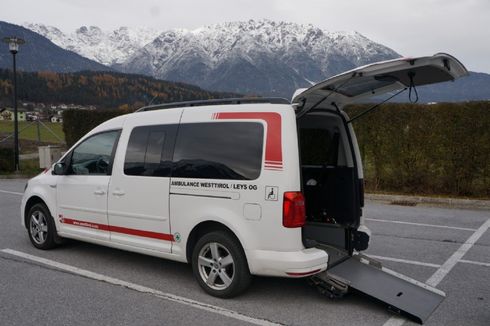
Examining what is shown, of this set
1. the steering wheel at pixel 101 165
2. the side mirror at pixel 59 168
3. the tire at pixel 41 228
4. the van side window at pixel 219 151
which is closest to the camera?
the van side window at pixel 219 151

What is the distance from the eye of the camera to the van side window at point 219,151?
14.9ft

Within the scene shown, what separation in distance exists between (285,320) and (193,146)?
2.02m

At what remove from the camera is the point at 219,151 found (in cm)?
478

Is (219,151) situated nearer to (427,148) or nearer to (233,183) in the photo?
(233,183)

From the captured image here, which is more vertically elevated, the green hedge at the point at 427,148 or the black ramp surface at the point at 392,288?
the green hedge at the point at 427,148

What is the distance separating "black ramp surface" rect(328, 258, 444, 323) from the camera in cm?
431

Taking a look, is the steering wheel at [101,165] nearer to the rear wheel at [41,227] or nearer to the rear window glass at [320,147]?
the rear wheel at [41,227]

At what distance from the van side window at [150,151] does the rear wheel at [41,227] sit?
179 centimetres

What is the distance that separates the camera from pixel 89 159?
602 centimetres

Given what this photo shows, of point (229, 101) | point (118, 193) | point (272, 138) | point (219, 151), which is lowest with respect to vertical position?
point (118, 193)

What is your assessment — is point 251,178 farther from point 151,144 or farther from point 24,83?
point 24,83

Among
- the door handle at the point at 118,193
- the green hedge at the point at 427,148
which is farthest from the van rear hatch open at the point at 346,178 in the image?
the green hedge at the point at 427,148

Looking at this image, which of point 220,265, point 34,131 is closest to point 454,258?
point 220,265

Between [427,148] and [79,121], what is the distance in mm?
12889
